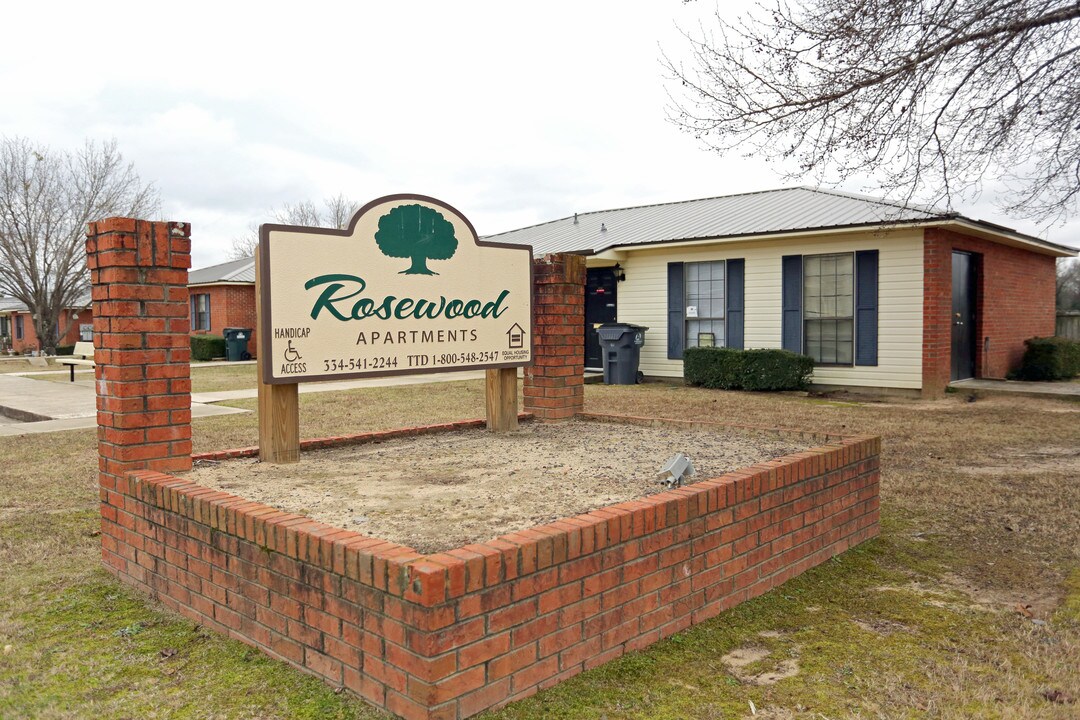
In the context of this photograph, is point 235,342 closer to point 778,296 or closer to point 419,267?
point 778,296

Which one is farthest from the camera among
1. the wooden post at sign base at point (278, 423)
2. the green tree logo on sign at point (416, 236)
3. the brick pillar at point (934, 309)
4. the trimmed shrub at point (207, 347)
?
the trimmed shrub at point (207, 347)

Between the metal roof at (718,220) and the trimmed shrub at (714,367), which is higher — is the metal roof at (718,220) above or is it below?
above

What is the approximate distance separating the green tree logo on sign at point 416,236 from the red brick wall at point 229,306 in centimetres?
2540

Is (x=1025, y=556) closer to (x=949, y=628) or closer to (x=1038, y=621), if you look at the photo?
(x=1038, y=621)

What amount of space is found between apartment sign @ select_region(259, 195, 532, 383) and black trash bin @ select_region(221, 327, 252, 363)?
2210 cm

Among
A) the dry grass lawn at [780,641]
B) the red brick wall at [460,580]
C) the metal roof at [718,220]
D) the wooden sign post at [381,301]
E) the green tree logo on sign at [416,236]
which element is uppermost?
the metal roof at [718,220]

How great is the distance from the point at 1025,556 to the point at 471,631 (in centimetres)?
385

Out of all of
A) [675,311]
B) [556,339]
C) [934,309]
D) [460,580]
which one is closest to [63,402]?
[556,339]

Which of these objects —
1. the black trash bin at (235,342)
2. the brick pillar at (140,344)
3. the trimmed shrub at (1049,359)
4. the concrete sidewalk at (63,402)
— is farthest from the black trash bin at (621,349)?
the black trash bin at (235,342)

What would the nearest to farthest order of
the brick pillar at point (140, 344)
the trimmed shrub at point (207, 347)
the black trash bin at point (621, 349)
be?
the brick pillar at point (140, 344), the black trash bin at point (621, 349), the trimmed shrub at point (207, 347)

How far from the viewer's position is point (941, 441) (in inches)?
358

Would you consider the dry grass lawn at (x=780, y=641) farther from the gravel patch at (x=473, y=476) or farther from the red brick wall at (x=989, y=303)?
the red brick wall at (x=989, y=303)

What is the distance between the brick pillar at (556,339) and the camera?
7004mm

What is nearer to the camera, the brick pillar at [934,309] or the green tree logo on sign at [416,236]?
the green tree logo on sign at [416,236]
